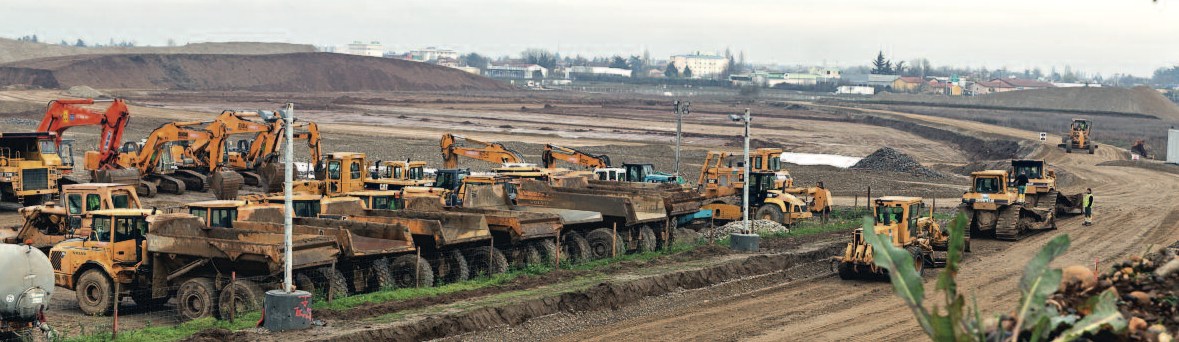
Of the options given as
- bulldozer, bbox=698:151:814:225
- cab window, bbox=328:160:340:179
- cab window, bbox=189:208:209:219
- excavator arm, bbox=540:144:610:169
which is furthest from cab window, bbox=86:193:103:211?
excavator arm, bbox=540:144:610:169

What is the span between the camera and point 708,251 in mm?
30938

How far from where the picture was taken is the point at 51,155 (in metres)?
40.1

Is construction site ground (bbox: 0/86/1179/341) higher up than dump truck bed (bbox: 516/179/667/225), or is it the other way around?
dump truck bed (bbox: 516/179/667/225)

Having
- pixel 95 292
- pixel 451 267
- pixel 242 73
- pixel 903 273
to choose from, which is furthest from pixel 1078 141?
pixel 242 73

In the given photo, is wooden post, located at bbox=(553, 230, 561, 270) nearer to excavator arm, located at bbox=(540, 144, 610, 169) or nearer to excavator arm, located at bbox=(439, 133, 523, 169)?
excavator arm, located at bbox=(439, 133, 523, 169)

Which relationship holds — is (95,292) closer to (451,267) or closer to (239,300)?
(239,300)

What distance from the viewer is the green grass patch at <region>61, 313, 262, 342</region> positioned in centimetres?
1892

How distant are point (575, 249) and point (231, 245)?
10330 millimetres

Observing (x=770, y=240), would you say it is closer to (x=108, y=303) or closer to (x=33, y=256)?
(x=108, y=303)

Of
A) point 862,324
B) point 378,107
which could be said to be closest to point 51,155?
point 862,324

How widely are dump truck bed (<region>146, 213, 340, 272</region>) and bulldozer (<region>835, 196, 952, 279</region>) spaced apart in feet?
38.1

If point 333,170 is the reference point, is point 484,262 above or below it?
below

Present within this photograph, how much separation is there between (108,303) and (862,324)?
13.7m

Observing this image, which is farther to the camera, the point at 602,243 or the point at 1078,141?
the point at 1078,141
